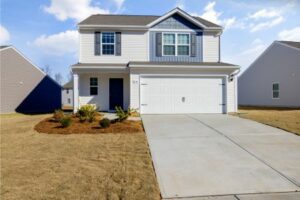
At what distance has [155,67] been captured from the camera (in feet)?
51.4

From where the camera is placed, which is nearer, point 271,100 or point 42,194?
point 42,194

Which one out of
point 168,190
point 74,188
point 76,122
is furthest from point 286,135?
point 76,122

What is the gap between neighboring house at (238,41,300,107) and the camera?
2269 cm

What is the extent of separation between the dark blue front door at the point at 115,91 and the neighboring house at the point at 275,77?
1483 centimetres

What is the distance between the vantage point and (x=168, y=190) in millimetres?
5188

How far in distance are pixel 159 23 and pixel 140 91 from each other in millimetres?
5673

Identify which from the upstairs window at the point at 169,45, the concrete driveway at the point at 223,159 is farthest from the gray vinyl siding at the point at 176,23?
the concrete driveway at the point at 223,159

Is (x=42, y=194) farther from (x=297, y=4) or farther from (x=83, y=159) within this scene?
(x=297, y=4)

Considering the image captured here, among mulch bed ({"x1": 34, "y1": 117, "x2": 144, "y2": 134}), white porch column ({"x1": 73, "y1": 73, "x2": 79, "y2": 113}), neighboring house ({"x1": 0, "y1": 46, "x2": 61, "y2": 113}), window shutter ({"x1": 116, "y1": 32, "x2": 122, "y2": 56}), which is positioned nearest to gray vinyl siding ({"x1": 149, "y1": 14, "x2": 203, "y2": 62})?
window shutter ({"x1": 116, "y1": 32, "x2": 122, "y2": 56})

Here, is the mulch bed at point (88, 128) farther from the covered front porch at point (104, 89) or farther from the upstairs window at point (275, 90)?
the upstairs window at point (275, 90)

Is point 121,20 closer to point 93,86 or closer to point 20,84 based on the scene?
point 93,86

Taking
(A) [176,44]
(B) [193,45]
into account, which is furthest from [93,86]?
(B) [193,45]

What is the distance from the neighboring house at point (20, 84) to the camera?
22.9 metres

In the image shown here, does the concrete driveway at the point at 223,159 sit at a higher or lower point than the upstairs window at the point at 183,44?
lower
